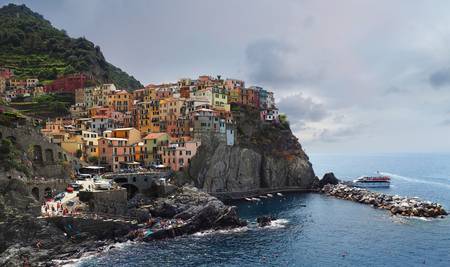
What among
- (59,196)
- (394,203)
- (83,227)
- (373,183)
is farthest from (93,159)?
(373,183)

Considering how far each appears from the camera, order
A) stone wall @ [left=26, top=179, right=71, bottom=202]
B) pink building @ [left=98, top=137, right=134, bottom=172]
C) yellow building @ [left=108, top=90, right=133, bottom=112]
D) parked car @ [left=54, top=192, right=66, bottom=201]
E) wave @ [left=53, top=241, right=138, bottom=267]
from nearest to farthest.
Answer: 1. wave @ [left=53, top=241, right=138, bottom=267]
2. stone wall @ [left=26, top=179, right=71, bottom=202]
3. parked car @ [left=54, top=192, right=66, bottom=201]
4. pink building @ [left=98, top=137, right=134, bottom=172]
5. yellow building @ [left=108, top=90, right=133, bottom=112]

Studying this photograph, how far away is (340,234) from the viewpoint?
77812 mm

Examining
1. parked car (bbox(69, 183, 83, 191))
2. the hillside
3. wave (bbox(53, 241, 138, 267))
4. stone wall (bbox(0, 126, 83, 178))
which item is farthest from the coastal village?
wave (bbox(53, 241, 138, 267))

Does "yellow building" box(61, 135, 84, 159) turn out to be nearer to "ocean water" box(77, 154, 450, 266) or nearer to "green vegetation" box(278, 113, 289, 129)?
"ocean water" box(77, 154, 450, 266)

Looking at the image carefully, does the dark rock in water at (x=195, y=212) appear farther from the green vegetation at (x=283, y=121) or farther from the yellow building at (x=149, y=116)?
the green vegetation at (x=283, y=121)

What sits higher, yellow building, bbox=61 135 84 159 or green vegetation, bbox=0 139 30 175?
yellow building, bbox=61 135 84 159

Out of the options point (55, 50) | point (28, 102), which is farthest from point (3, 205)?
point (55, 50)

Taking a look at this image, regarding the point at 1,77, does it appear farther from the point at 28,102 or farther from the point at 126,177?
the point at 126,177

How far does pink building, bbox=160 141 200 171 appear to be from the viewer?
108688 millimetres

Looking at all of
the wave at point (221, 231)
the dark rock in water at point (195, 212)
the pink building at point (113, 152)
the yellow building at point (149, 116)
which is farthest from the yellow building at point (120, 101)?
the wave at point (221, 231)

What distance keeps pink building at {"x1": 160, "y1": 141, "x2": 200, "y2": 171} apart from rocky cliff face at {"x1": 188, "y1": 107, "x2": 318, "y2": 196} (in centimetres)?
218

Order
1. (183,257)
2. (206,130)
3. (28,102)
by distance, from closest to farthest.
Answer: (183,257) < (206,130) < (28,102)

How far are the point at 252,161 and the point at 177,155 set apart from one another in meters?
28.4

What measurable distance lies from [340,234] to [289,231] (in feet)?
31.4
